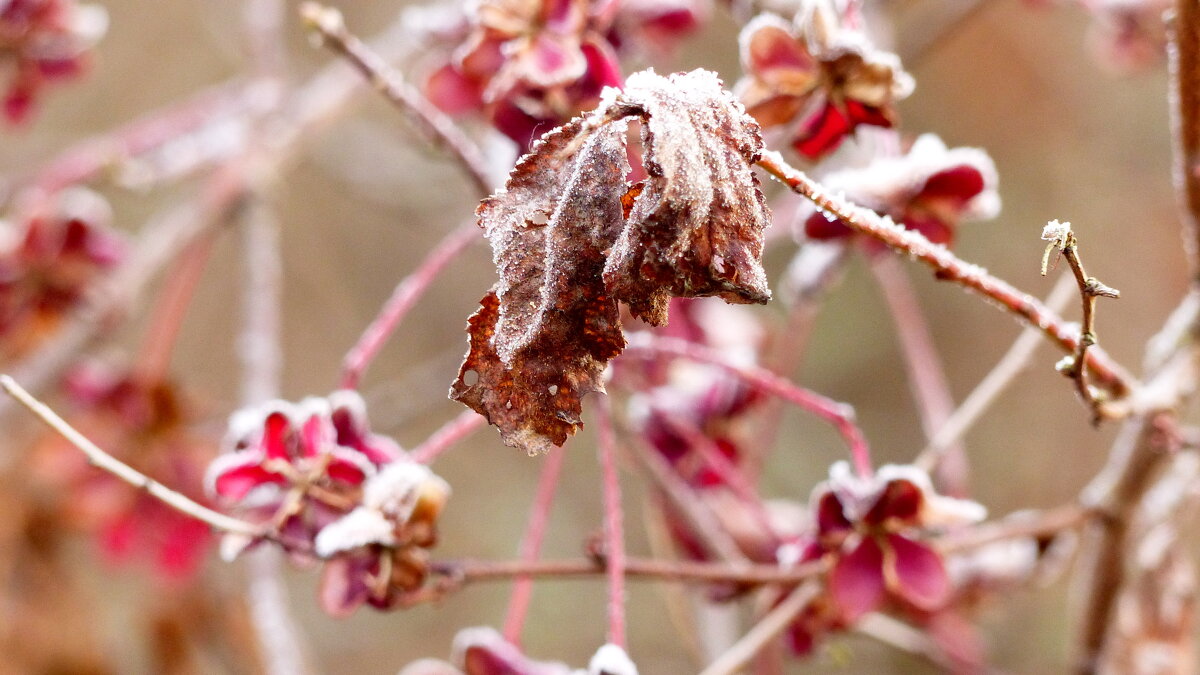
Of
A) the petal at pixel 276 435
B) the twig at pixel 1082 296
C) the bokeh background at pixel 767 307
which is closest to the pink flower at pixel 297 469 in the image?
the petal at pixel 276 435

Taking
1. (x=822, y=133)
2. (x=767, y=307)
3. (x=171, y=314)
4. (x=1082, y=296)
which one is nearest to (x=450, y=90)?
(x=822, y=133)

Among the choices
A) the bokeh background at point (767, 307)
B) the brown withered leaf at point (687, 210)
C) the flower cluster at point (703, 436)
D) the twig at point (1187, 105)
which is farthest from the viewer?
the bokeh background at point (767, 307)

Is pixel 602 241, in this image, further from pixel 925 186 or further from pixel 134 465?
pixel 134 465

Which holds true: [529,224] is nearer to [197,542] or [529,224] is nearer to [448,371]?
[197,542]

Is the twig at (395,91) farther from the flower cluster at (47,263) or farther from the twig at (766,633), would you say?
the flower cluster at (47,263)

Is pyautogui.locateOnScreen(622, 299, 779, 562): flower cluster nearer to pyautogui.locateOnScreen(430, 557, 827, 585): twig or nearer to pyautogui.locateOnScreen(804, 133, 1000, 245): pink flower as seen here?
pyautogui.locateOnScreen(430, 557, 827, 585): twig
